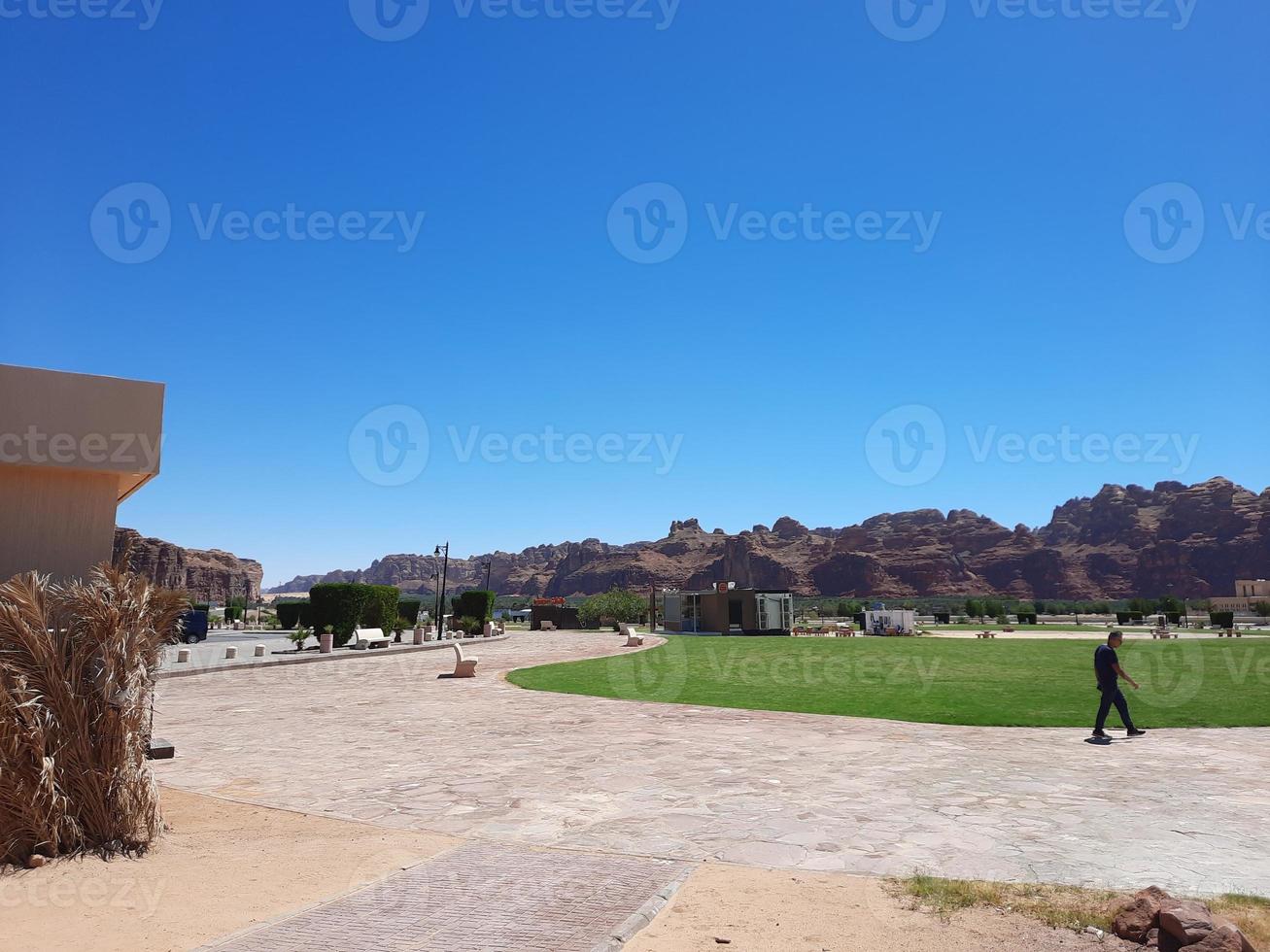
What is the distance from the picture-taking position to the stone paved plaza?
19.7 ft

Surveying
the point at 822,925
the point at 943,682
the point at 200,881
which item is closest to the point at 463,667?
the point at 943,682

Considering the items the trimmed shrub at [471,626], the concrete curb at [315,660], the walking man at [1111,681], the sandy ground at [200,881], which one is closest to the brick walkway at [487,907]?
the sandy ground at [200,881]

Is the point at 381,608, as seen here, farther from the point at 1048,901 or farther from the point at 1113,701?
the point at 1048,901

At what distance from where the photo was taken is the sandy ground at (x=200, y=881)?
4.64 meters

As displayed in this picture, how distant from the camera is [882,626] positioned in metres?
45.4

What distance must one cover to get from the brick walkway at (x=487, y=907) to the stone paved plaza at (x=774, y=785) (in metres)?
0.59

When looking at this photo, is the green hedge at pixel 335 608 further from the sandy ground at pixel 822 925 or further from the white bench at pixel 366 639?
the sandy ground at pixel 822 925

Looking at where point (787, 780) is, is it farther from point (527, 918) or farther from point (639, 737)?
point (527, 918)

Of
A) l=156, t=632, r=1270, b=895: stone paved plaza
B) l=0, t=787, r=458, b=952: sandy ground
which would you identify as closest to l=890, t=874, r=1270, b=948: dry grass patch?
Result: l=156, t=632, r=1270, b=895: stone paved plaza

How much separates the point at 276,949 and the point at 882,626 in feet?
146

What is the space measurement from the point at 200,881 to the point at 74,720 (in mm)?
1661

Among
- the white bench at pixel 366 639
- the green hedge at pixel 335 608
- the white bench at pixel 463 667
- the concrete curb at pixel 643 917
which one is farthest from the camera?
the green hedge at pixel 335 608

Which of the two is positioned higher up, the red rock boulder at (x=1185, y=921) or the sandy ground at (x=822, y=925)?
the red rock boulder at (x=1185, y=921)

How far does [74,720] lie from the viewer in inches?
241
